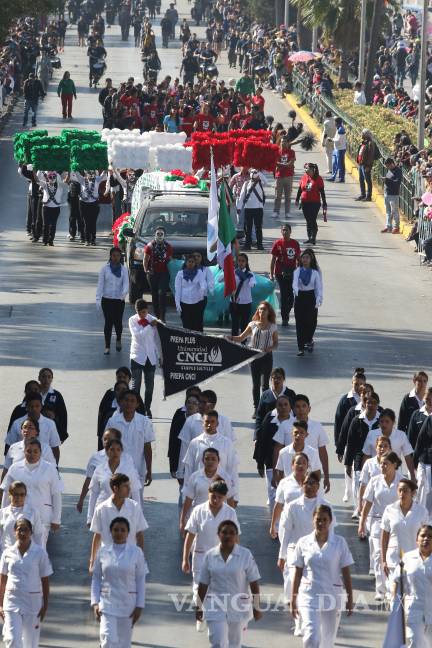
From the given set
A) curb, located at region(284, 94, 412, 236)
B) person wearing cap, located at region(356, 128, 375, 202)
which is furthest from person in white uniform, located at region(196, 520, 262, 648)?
person wearing cap, located at region(356, 128, 375, 202)

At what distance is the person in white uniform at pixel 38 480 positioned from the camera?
14.5m

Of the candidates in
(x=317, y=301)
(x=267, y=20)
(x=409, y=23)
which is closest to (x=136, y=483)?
(x=317, y=301)

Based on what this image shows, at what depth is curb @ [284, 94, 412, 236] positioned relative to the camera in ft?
120

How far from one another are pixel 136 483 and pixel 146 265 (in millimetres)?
10955

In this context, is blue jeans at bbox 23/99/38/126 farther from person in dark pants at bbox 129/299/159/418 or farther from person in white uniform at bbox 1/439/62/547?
person in white uniform at bbox 1/439/62/547

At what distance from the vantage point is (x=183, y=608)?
46.3 feet

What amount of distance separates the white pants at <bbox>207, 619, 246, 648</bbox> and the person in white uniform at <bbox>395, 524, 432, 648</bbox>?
1136 mm

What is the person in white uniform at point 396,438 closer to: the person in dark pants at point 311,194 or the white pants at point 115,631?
the white pants at point 115,631

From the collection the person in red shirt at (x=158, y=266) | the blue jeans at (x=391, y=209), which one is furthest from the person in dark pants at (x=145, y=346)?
the blue jeans at (x=391, y=209)

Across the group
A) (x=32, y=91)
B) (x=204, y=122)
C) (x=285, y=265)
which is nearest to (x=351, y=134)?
(x=204, y=122)

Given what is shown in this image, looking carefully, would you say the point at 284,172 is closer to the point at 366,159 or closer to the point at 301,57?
the point at 366,159

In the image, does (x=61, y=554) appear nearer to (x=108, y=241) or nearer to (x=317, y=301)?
(x=317, y=301)

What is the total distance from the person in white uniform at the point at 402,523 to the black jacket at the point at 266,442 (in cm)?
269

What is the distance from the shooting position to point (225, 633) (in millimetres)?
12336
